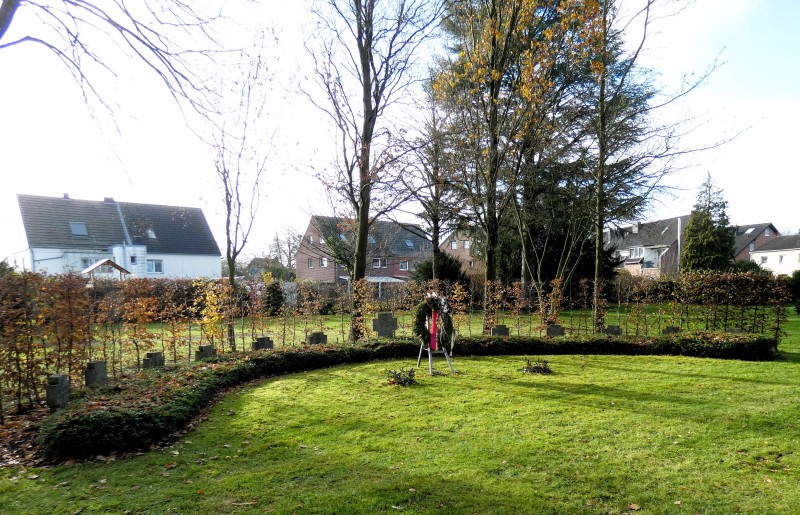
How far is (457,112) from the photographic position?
627 inches

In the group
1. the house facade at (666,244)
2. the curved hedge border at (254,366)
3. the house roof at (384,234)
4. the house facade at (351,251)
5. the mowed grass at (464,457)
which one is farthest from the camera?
the house facade at (666,244)

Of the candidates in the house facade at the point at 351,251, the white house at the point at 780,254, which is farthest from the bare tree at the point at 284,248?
the white house at the point at 780,254

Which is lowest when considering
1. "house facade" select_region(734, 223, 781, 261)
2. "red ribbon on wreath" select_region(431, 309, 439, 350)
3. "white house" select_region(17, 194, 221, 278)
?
"red ribbon on wreath" select_region(431, 309, 439, 350)

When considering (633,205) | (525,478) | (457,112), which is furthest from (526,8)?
(525,478)

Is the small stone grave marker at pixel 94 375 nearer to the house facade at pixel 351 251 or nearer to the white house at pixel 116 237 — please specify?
the house facade at pixel 351 251

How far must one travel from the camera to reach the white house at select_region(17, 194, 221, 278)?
1108 inches

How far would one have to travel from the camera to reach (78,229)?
29297 mm

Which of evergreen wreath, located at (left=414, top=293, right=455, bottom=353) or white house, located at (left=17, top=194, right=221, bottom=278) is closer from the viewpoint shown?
evergreen wreath, located at (left=414, top=293, right=455, bottom=353)

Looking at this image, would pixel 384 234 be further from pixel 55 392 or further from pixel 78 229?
pixel 55 392

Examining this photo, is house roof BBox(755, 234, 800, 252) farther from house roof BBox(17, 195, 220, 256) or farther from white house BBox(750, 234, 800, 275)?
house roof BBox(17, 195, 220, 256)

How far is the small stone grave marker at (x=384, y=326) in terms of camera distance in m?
13.0

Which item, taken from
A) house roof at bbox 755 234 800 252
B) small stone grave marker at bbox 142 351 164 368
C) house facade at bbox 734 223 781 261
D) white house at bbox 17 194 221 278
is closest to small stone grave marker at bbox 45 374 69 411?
small stone grave marker at bbox 142 351 164 368

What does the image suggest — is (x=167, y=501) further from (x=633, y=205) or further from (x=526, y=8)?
(x=633, y=205)

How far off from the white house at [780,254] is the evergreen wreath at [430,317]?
52497mm
